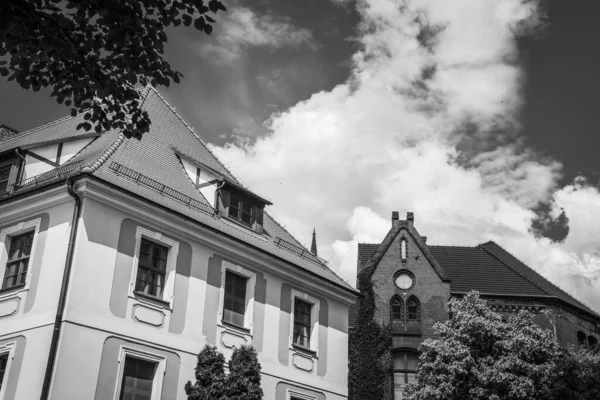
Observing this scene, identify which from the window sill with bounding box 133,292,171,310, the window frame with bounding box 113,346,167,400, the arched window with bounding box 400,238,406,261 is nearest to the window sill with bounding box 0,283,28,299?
the window sill with bounding box 133,292,171,310

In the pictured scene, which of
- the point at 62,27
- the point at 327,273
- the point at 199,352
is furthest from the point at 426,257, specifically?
the point at 62,27

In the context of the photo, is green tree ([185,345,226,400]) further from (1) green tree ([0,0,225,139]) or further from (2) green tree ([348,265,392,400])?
(2) green tree ([348,265,392,400])

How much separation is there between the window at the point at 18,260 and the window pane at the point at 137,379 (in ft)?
11.1

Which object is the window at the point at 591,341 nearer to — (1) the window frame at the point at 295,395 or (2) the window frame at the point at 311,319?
(2) the window frame at the point at 311,319

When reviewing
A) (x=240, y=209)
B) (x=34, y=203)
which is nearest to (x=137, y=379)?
(x=34, y=203)

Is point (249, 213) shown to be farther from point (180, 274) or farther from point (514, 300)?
point (514, 300)

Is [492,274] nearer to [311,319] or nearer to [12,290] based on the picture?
[311,319]

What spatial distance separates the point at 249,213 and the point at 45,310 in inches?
319

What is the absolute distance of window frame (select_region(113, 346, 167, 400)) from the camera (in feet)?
57.6

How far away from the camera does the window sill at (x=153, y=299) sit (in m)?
18.6

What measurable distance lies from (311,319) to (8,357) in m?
9.93

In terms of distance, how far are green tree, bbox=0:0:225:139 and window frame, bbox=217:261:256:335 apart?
390 inches

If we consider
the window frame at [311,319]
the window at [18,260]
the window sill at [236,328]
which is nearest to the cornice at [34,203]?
the window at [18,260]

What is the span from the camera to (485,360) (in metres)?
28.9
